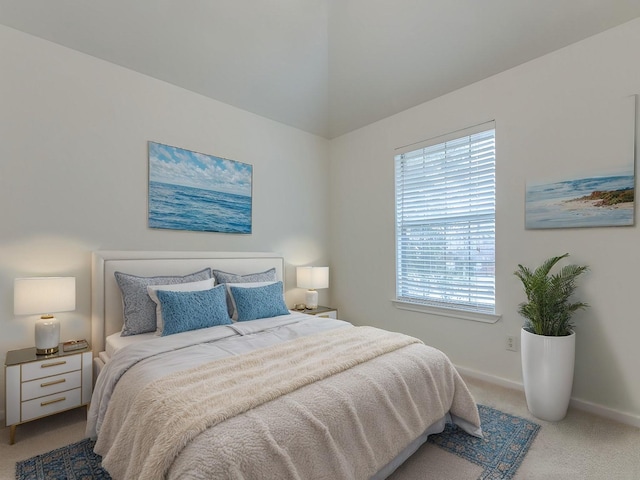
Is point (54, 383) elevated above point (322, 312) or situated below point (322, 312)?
below

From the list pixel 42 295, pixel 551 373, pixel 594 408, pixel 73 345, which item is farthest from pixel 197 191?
pixel 594 408

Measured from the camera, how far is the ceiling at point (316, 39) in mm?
2395

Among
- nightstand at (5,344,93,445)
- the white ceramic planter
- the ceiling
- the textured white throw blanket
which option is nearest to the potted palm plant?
the white ceramic planter

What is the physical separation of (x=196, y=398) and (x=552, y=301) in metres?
2.41

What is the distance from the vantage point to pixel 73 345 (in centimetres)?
238

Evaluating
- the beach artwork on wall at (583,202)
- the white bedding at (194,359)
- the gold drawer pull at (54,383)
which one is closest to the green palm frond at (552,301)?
the beach artwork on wall at (583,202)

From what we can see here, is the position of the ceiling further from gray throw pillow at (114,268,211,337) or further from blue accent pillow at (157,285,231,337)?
blue accent pillow at (157,285,231,337)

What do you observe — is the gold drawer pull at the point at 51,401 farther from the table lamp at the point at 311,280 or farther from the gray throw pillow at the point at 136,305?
the table lamp at the point at 311,280

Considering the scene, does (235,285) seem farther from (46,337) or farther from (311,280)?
(46,337)

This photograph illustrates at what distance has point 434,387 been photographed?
191 centimetres

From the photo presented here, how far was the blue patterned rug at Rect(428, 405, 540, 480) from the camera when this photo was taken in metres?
1.81

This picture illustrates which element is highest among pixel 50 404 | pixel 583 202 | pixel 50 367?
pixel 583 202

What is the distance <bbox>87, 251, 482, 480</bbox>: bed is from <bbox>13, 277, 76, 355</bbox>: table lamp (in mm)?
275

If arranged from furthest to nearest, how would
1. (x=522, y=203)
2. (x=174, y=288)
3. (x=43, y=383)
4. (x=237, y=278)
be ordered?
(x=237, y=278), (x=522, y=203), (x=174, y=288), (x=43, y=383)
